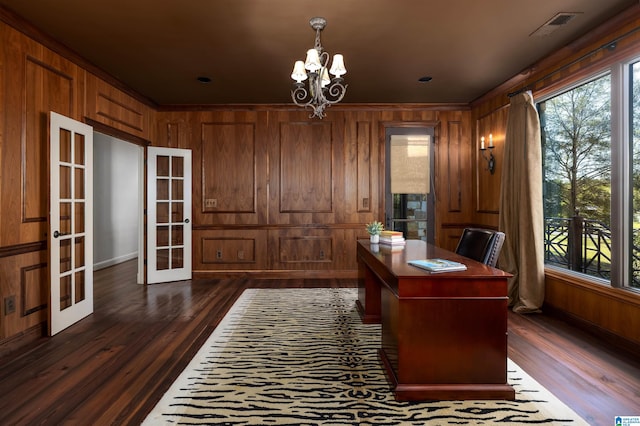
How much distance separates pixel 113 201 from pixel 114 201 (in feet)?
0.12

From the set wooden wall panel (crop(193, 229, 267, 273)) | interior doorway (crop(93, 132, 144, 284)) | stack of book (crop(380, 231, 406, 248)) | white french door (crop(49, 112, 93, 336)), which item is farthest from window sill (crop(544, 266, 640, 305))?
interior doorway (crop(93, 132, 144, 284))

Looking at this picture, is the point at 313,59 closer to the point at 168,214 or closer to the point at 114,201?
the point at 168,214

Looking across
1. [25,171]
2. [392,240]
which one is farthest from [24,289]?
[392,240]

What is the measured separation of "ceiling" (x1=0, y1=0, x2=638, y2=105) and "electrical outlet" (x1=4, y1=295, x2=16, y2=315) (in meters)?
2.21

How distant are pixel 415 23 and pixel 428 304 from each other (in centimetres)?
230

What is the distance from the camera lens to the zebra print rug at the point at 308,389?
194 cm

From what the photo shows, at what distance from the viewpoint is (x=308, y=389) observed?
2.25 m

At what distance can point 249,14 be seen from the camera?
9.67ft

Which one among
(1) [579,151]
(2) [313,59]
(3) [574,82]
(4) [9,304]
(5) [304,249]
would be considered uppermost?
(3) [574,82]

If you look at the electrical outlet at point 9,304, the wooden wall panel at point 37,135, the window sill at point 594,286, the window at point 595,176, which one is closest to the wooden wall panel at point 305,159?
the window at point 595,176

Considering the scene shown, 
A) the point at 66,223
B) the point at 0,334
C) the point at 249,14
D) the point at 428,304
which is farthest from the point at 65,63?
the point at 428,304

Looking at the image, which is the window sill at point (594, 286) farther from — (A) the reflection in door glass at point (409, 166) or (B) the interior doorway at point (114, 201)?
(B) the interior doorway at point (114, 201)

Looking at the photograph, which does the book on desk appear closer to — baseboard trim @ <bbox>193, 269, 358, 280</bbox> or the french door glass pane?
the french door glass pane

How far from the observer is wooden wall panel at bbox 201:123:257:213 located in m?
5.67
